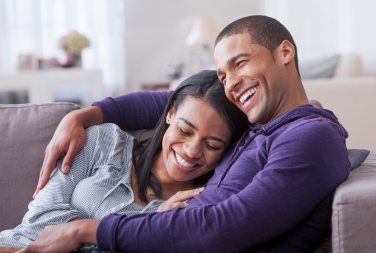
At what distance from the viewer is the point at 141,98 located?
138 cm

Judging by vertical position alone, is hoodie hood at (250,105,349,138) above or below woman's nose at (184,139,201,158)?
above

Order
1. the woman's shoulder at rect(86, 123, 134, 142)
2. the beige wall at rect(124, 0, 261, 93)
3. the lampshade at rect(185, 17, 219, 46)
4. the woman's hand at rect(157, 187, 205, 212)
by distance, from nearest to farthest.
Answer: the woman's hand at rect(157, 187, 205, 212) → the woman's shoulder at rect(86, 123, 134, 142) → the lampshade at rect(185, 17, 219, 46) → the beige wall at rect(124, 0, 261, 93)

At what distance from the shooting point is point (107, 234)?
822mm

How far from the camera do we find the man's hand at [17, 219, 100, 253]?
2.80 feet

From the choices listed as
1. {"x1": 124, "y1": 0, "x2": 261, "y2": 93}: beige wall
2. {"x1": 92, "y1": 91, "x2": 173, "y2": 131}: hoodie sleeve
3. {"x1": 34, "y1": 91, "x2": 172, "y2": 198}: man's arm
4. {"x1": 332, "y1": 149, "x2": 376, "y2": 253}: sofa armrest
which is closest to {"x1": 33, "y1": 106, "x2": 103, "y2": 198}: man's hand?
{"x1": 34, "y1": 91, "x2": 172, "y2": 198}: man's arm

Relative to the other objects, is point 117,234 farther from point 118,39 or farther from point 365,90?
point 118,39

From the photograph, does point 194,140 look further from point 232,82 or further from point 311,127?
point 311,127

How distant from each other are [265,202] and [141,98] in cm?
76

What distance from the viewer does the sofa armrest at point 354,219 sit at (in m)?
0.74

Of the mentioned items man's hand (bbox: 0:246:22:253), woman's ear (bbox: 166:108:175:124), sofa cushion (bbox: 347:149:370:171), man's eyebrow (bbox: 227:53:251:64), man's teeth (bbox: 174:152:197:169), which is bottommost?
man's hand (bbox: 0:246:22:253)

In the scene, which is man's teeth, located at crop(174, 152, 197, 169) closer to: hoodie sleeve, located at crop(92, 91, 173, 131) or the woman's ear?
the woman's ear

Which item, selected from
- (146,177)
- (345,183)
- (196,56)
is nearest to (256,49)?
(345,183)

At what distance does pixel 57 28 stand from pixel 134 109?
349 centimetres

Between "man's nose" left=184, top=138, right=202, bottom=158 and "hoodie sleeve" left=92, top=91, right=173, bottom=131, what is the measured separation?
1.00ft
